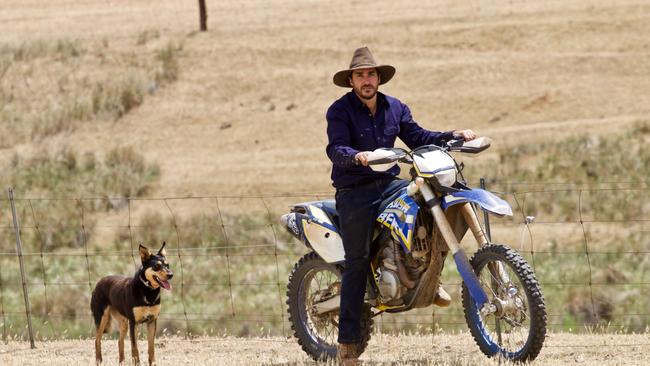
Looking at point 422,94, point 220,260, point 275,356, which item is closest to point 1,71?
point 422,94

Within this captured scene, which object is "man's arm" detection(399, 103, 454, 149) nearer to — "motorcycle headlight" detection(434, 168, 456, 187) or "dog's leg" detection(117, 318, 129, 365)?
"motorcycle headlight" detection(434, 168, 456, 187)

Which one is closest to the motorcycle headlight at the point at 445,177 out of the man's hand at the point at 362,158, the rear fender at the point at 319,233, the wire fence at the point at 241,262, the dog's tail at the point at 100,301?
the man's hand at the point at 362,158

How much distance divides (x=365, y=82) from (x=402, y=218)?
99 centimetres

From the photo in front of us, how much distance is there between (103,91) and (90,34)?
335 inches

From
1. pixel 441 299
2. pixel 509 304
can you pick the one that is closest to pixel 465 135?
pixel 441 299

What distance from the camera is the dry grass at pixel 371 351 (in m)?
8.69

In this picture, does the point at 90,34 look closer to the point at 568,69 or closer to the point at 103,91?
the point at 103,91

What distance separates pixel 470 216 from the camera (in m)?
7.85

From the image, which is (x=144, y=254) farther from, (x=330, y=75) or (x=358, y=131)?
(x=330, y=75)

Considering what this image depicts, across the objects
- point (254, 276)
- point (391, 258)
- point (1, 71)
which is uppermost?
point (1, 71)

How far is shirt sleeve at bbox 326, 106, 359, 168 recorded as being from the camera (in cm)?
789

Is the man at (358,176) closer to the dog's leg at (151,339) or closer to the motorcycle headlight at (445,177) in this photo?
the motorcycle headlight at (445,177)

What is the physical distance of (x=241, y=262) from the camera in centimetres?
1991

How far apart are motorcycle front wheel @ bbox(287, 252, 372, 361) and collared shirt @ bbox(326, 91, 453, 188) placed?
90 cm
